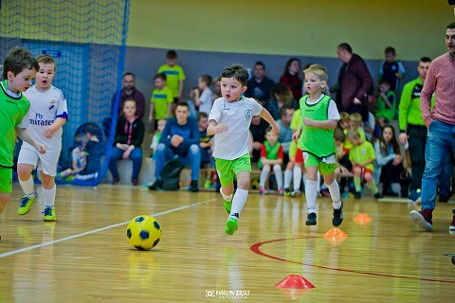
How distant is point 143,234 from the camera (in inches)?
243

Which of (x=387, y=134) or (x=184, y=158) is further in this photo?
(x=387, y=134)

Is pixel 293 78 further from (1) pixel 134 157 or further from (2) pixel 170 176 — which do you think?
(1) pixel 134 157

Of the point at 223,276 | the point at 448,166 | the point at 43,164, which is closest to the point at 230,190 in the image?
the point at 43,164

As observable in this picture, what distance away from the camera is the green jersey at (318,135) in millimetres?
8984

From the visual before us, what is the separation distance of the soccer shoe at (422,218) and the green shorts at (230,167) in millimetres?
1863

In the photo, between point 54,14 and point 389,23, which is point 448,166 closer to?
point 389,23

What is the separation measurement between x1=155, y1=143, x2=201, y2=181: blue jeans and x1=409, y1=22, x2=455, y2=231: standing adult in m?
7.16

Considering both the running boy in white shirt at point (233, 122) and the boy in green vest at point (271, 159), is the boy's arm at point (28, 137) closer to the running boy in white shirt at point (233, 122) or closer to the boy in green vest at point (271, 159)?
the running boy in white shirt at point (233, 122)

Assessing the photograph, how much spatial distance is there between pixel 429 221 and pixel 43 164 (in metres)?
4.05

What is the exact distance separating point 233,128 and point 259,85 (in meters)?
8.75

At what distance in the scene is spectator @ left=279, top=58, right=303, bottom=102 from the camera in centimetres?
1680

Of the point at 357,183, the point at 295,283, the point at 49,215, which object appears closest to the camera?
the point at 295,283

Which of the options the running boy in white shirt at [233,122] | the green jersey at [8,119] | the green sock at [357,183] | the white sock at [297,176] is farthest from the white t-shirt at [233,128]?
the green sock at [357,183]

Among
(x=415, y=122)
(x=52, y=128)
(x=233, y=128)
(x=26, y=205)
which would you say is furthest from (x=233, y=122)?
(x=415, y=122)
